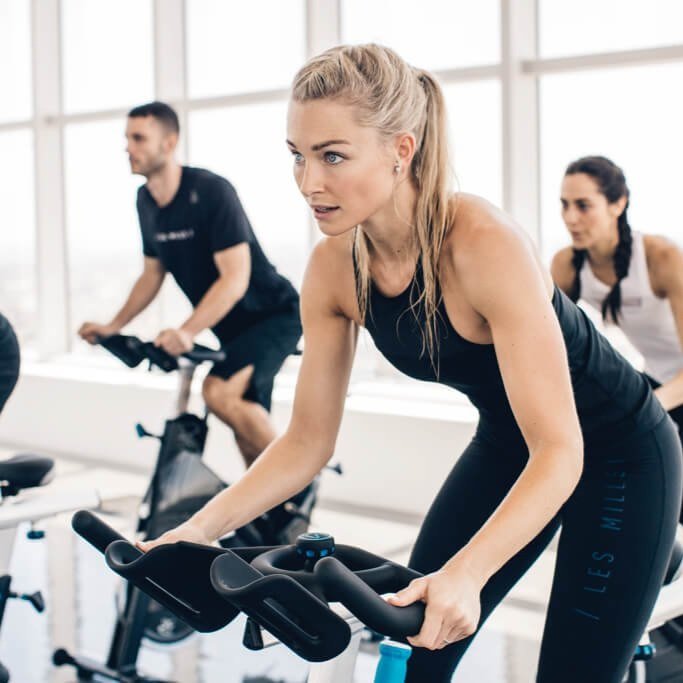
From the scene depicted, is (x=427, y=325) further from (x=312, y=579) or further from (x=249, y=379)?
(x=249, y=379)

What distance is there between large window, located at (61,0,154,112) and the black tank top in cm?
476

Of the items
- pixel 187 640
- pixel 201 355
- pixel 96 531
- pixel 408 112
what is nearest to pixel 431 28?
pixel 201 355

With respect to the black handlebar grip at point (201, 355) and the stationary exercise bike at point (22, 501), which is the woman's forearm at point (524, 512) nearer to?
the stationary exercise bike at point (22, 501)

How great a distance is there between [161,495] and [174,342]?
1.34 ft

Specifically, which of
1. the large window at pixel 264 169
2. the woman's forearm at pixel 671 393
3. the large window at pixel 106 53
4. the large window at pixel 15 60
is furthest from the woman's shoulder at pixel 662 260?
the large window at pixel 15 60

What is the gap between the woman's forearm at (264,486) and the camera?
54.5 inches

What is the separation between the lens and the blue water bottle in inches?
41.8

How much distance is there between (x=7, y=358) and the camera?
246 cm

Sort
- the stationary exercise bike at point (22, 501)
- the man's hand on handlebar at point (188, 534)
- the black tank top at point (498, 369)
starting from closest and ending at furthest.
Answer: the man's hand on handlebar at point (188, 534) → the black tank top at point (498, 369) → the stationary exercise bike at point (22, 501)

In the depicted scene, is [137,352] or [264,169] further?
[264,169]

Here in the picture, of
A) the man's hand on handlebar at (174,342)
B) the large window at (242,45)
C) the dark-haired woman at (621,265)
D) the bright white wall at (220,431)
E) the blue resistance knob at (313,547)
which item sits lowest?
the bright white wall at (220,431)

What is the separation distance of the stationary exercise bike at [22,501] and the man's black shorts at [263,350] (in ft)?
2.98

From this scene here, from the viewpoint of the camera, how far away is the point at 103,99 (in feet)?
20.5

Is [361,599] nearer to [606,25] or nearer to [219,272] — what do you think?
[219,272]
